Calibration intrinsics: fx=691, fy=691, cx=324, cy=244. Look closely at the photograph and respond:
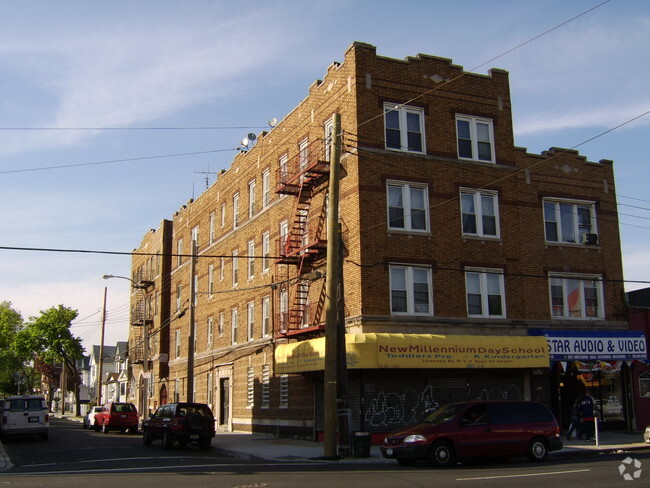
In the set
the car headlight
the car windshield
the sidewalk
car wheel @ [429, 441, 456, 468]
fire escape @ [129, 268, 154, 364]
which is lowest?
the sidewalk

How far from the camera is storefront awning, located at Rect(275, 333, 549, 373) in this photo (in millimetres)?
22156

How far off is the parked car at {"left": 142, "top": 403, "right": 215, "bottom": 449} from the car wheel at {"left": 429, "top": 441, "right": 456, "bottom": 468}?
1006cm

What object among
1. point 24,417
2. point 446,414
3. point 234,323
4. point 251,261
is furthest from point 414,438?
point 234,323

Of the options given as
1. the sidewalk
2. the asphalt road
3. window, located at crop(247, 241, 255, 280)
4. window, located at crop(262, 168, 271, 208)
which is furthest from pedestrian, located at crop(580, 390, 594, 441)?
window, located at crop(247, 241, 255, 280)

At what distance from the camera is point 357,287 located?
77.3 ft

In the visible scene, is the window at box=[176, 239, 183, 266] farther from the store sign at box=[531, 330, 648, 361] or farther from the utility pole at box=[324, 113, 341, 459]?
the utility pole at box=[324, 113, 341, 459]

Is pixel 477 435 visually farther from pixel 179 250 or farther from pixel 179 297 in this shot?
pixel 179 250

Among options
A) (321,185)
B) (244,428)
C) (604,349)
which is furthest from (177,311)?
(604,349)

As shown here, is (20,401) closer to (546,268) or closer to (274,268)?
(274,268)

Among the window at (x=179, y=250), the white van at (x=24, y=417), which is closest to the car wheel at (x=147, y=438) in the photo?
the white van at (x=24, y=417)

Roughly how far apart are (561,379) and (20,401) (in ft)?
71.3

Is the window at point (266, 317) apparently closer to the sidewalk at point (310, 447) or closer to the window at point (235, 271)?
the window at point (235, 271)

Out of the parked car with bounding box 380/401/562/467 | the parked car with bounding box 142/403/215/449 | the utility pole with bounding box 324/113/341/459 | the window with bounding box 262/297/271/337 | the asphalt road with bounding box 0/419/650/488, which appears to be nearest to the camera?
the asphalt road with bounding box 0/419/650/488

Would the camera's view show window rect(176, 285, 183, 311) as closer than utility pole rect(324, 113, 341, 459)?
No
